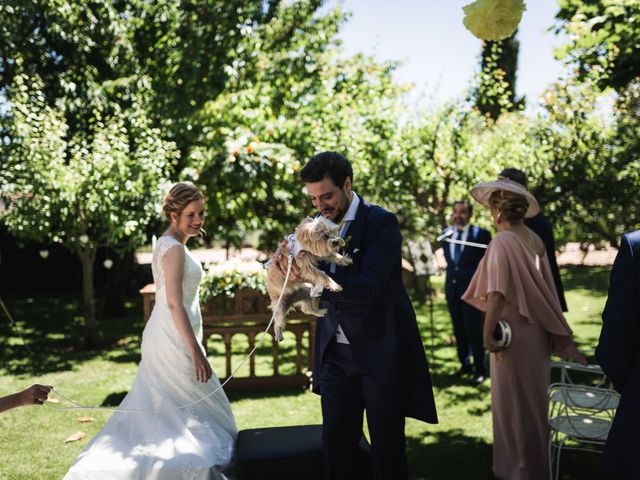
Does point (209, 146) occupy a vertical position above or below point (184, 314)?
above

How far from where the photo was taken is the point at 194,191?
4.48 metres

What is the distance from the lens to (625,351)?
2.55m

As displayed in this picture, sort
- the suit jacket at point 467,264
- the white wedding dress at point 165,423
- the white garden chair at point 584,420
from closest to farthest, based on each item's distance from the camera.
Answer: the white garden chair at point 584,420, the white wedding dress at point 165,423, the suit jacket at point 467,264

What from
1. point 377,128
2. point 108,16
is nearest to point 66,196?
point 108,16

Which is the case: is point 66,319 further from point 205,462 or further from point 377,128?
point 205,462

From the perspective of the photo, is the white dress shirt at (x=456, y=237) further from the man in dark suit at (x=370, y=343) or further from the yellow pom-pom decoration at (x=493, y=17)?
the yellow pom-pom decoration at (x=493, y=17)

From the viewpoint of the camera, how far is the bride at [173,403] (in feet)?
13.0

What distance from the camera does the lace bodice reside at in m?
4.45

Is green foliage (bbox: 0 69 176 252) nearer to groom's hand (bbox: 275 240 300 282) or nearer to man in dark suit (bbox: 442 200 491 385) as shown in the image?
man in dark suit (bbox: 442 200 491 385)

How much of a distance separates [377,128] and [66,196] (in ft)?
16.2

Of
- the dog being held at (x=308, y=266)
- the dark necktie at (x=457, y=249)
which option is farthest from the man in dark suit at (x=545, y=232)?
the dog being held at (x=308, y=266)

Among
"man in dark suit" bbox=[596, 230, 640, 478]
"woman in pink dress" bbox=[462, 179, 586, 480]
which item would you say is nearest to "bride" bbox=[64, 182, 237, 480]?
"woman in pink dress" bbox=[462, 179, 586, 480]

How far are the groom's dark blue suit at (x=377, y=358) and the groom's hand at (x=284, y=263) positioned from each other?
10.9 inches

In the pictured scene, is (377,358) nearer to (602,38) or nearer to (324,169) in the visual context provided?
(324,169)
